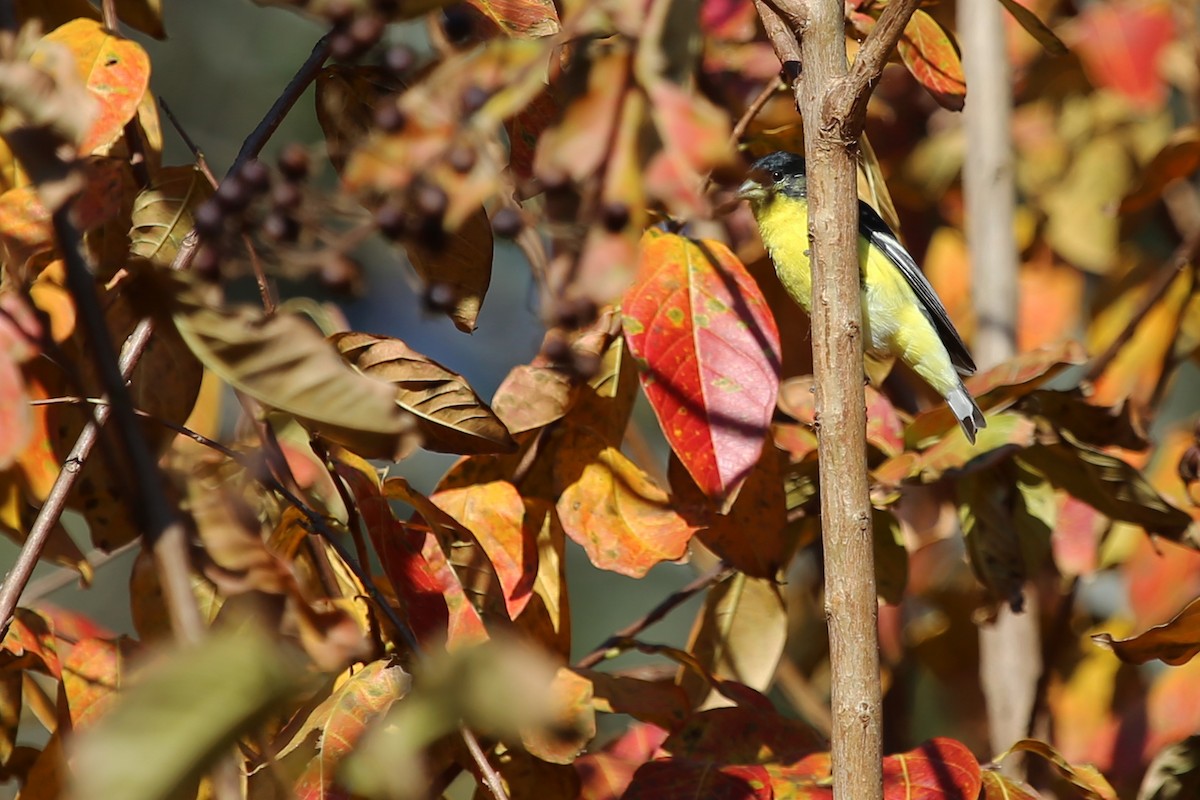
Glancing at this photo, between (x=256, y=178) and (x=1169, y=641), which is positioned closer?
(x=256, y=178)

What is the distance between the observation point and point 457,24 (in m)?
1.40

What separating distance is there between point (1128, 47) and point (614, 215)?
234 centimetres

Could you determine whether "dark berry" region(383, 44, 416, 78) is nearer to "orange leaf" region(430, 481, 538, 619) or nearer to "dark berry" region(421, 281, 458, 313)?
"dark berry" region(421, 281, 458, 313)

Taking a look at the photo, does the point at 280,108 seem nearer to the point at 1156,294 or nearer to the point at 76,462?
the point at 76,462

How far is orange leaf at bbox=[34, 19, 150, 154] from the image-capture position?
60.6 inches

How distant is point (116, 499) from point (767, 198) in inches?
66.5

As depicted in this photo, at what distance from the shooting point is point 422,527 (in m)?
1.55

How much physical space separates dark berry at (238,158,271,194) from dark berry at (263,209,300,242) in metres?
0.03

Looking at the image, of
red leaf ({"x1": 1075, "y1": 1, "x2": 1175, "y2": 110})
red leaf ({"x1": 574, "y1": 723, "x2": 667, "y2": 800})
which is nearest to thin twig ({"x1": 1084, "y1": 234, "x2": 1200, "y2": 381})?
red leaf ({"x1": 1075, "y1": 1, "x2": 1175, "y2": 110})

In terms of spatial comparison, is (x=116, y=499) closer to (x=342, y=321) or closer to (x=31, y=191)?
(x=31, y=191)

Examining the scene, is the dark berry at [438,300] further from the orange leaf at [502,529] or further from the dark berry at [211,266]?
the orange leaf at [502,529]

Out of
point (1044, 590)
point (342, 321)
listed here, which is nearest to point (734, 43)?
point (342, 321)

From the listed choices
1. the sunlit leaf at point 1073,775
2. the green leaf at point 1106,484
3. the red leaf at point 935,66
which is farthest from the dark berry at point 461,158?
the green leaf at point 1106,484

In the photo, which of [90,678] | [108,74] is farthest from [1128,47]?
[90,678]
